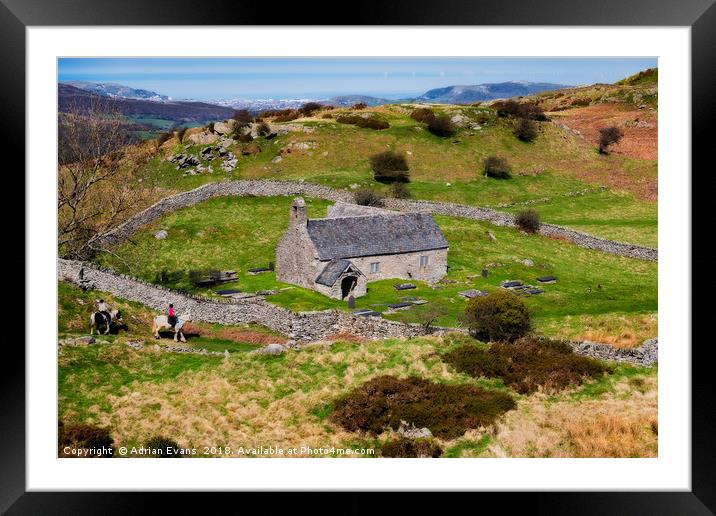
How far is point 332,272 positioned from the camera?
33625 mm

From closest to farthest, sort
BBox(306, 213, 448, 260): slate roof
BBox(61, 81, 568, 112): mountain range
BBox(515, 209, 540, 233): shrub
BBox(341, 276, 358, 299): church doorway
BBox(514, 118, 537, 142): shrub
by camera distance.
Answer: BBox(61, 81, 568, 112): mountain range < BBox(341, 276, 358, 299): church doorway < BBox(306, 213, 448, 260): slate roof < BBox(515, 209, 540, 233): shrub < BBox(514, 118, 537, 142): shrub

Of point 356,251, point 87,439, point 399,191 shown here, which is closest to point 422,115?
point 399,191

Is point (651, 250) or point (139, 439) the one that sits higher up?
point (651, 250)

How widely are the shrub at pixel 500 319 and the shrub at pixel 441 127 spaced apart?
48452 millimetres

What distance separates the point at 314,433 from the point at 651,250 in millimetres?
33121

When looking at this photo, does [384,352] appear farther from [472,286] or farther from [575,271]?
[575,271]

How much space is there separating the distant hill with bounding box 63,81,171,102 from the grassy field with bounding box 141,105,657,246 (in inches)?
983

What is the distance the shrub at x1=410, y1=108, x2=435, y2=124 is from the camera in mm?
74425

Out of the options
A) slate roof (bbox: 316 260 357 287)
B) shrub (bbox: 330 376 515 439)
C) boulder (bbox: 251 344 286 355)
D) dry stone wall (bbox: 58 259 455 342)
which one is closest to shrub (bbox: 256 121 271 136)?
slate roof (bbox: 316 260 357 287)

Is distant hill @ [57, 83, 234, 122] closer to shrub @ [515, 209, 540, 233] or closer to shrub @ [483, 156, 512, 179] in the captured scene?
shrub @ [515, 209, 540, 233]

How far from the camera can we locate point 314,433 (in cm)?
1711

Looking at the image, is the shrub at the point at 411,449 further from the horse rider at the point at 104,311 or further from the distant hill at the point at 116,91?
the distant hill at the point at 116,91

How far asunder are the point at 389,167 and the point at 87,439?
4787 cm
